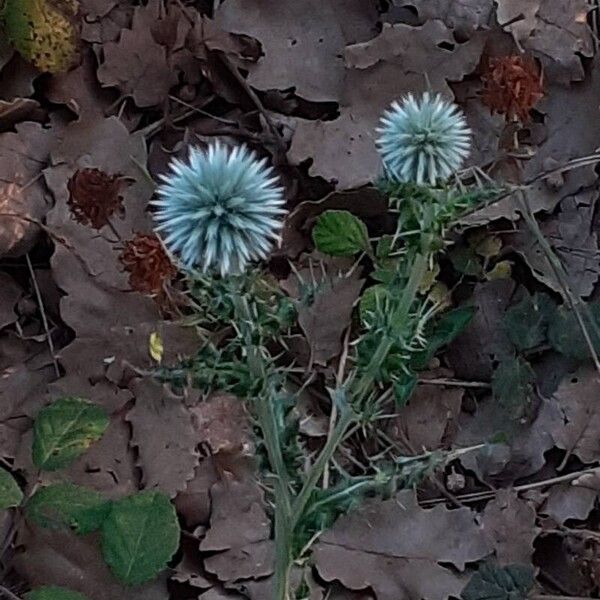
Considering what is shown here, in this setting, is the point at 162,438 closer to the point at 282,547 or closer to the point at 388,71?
the point at 282,547

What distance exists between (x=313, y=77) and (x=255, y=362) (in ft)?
2.73

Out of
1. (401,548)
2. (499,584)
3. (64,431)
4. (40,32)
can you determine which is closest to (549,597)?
(499,584)

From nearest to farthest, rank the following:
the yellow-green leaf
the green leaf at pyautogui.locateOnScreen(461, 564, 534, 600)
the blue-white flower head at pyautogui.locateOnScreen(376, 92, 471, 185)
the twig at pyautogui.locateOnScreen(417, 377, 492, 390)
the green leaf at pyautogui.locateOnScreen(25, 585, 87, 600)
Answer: the blue-white flower head at pyautogui.locateOnScreen(376, 92, 471, 185)
the green leaf at pyautogui.locateOnScreen(25, 585, 87, 600)
the green leaf at pyautogui.locateOnScreen(461, 564, 534, 600)
the yellow-green leaf
the twig at pyautogui.locateOnScreen(417, 377, 492, 390)

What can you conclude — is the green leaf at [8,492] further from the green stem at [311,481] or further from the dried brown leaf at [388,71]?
the dried brown leaf at [388,71]

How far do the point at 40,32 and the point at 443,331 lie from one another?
756 mm

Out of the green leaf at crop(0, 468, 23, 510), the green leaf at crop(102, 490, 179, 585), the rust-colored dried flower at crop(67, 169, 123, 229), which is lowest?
the green leaf at crop(102, 490, 179, 585)

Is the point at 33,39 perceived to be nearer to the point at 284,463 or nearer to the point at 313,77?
the point at 313,77

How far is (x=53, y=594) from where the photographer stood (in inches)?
54.8

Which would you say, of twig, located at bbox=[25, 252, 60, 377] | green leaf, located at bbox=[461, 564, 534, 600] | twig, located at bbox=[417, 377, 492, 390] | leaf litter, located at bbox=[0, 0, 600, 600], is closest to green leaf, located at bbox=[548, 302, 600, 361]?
leaf litter, located at bbox=[0, 0, 600, 600]

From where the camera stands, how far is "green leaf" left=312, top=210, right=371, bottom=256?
1.60m

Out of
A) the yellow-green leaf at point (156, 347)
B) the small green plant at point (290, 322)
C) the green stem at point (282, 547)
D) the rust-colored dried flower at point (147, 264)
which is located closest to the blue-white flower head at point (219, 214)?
the small green plant at point (290, 322)

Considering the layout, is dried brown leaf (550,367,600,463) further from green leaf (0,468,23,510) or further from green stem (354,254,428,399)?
green leaf (0,468,23,510)

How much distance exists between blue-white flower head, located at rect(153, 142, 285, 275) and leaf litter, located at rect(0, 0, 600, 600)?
40 centimetres

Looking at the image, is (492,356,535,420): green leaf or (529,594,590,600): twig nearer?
(529,594,590,600): twig
